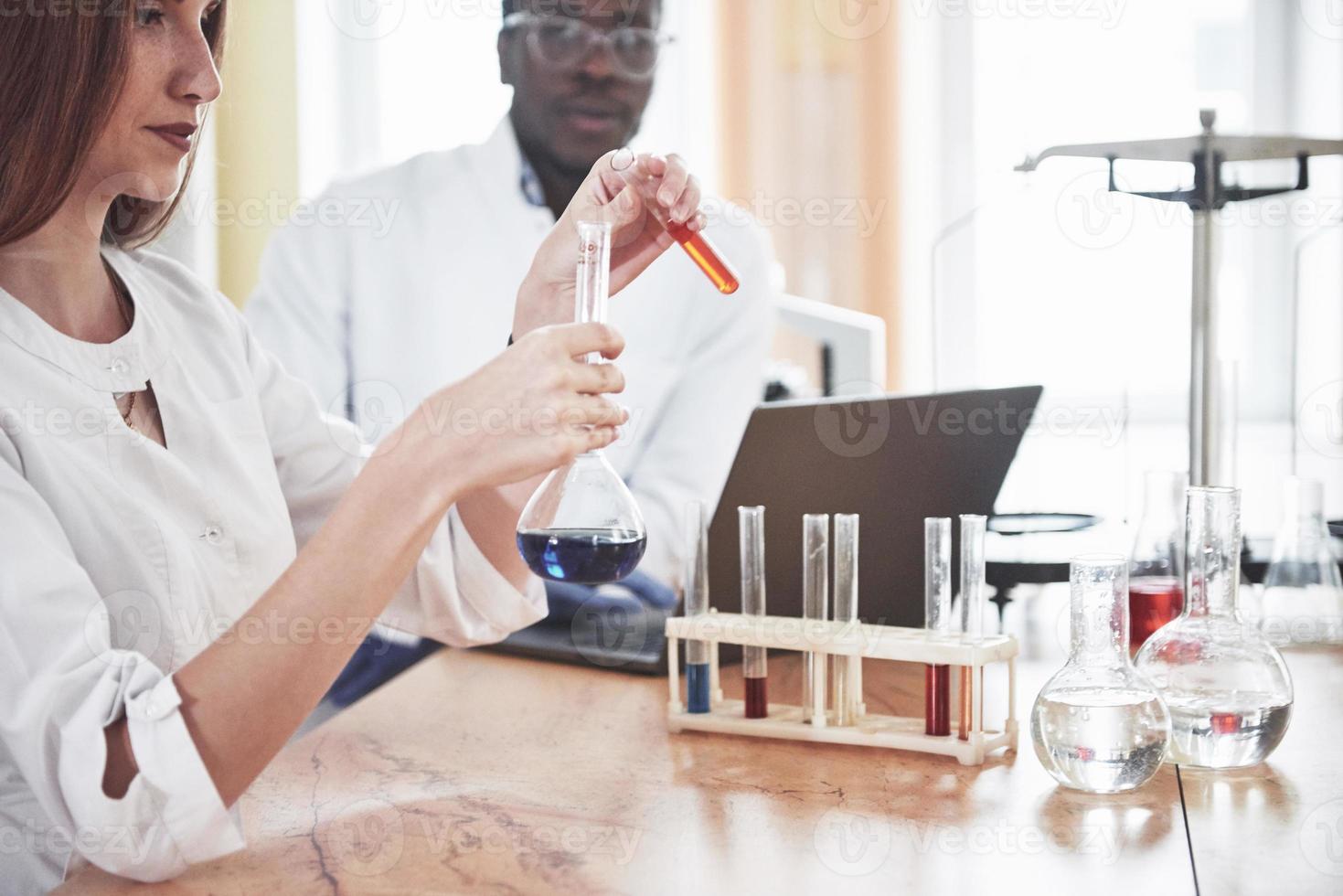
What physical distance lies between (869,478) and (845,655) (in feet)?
0.87

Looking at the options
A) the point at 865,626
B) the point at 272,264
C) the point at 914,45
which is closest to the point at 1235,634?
the point at 865,626

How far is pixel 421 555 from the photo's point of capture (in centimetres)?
115

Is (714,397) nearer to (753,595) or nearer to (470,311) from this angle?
(470,311)

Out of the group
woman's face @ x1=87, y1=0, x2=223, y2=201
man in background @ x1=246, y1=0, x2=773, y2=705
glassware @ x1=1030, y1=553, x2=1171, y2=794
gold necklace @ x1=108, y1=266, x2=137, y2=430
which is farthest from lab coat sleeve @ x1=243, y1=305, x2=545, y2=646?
man in background @ x1=246, y1=0, x2=773, y2=705

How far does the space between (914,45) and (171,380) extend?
8.42 feet

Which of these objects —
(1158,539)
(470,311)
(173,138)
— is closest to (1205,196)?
(1158,539)

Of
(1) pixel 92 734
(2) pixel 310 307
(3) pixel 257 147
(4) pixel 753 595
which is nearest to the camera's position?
(1) pixel 92 734

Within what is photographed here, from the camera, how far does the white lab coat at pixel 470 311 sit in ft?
7.68

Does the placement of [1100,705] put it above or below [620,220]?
below

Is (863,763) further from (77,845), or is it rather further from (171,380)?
(171,380)

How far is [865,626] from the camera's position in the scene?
3.47 feet

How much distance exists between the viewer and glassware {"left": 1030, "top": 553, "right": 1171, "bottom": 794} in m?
0.87

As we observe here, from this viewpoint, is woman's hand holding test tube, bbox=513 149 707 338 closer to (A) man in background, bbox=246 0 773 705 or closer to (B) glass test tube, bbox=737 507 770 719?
(B) glass test tube, bbox=737 507 770 719

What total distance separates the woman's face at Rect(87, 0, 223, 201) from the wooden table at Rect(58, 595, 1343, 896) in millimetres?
492
